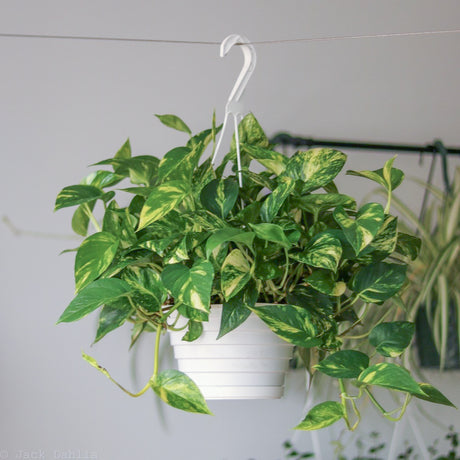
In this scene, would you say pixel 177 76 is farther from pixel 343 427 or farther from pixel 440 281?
pixel 343 427

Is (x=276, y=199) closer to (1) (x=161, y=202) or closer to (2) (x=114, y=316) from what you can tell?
(1) (x=161, y=202)

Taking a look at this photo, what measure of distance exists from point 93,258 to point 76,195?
123 mm

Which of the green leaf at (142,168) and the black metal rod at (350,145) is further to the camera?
the black metal rod at (350,145)

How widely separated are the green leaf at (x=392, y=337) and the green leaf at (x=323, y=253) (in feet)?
0.47

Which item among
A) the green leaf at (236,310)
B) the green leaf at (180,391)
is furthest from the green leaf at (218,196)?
the green leaf at (180,391)

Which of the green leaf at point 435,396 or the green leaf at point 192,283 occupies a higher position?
the green leaf at point 192,283

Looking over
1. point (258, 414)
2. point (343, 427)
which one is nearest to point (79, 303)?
point (258, 414)

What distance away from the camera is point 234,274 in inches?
30.6

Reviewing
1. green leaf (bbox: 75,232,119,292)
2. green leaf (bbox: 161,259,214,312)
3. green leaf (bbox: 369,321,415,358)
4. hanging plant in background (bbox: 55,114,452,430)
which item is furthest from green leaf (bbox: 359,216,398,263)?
green leaf (bbox: 75,232,119,292)

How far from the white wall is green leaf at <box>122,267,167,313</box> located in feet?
1.69

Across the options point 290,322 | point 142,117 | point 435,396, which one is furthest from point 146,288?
point 142,117

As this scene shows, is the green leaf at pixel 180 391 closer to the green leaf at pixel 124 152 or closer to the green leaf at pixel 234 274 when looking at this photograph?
the green leaf at pixel 234 274

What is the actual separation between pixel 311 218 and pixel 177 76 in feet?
1.99

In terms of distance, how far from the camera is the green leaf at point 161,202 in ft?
2.49
